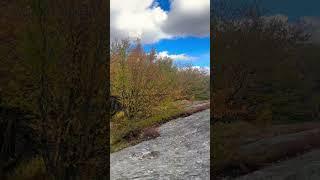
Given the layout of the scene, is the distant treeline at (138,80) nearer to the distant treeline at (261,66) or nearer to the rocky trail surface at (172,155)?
the rocky trail surface at (172,155)

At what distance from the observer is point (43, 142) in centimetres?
665

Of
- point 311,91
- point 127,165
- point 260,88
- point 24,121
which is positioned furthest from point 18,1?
point 127,165

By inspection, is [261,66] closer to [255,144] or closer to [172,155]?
[255,144]

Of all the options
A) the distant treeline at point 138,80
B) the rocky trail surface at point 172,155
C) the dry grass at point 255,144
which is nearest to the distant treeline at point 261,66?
the dry grass at point 255,144

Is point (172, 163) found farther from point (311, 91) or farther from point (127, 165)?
point (311, 91)

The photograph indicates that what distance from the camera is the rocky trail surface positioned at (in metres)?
14.7

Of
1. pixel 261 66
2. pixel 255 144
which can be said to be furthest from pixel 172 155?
pixel 261 66

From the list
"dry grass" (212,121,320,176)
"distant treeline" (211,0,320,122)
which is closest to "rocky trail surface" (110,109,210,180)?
"dry grass" (212,121,320,176)

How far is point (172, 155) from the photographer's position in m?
16.5

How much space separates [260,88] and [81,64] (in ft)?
8.32

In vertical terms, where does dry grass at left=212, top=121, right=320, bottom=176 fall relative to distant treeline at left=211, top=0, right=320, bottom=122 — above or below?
below

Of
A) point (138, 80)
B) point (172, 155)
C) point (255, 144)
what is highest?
point (138, 80)

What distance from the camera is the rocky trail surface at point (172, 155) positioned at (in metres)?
14.7

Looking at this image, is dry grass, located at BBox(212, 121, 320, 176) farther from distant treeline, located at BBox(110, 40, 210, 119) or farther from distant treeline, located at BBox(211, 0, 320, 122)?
distant treeline, located at BBox(110, 40, 210, 119)
